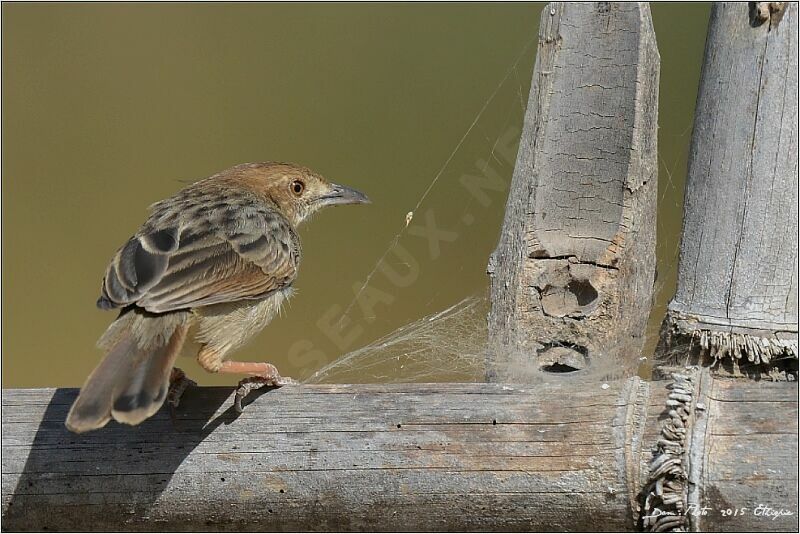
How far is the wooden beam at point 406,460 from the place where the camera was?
10.1 feet

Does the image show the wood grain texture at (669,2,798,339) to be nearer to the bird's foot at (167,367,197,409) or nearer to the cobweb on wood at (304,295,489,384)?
→ the cobweb on wood at (304,295,489,384)

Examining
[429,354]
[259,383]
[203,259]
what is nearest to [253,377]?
[259,383]

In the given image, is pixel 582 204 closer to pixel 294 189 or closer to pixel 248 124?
pixel 294 189

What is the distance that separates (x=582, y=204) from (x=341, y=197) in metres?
2.34

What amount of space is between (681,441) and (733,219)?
0.95 m

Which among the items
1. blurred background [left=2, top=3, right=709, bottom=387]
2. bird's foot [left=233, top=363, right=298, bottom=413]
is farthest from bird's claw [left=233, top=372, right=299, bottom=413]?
blurred background [left=2, top=3, right=709, bottom=387]

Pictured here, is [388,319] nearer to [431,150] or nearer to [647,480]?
[431,150]

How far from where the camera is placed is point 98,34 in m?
9.96

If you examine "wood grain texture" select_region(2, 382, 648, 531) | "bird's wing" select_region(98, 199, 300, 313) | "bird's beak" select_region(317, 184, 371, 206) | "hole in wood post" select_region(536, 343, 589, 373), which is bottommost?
"wood grain texture" select_region(2, 382, 648, 531)

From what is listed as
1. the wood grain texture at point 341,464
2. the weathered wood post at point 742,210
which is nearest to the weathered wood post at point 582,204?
the weathered wood post at point 742,210

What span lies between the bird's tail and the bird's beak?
171 cm

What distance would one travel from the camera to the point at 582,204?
379 centimetres

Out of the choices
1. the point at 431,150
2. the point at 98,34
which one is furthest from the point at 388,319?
the point at 98,34

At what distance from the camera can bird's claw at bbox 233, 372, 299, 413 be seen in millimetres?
3590
